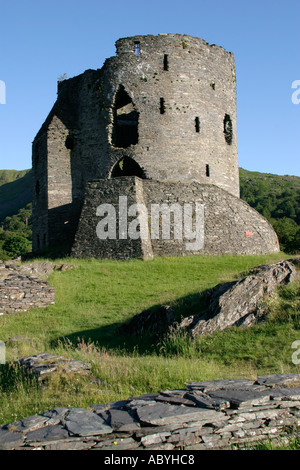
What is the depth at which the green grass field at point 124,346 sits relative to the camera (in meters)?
6.66

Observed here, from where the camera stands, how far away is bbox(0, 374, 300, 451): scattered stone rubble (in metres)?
4.50

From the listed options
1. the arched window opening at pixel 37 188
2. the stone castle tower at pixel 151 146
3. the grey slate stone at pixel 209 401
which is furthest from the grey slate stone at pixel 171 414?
the arched window opening at pixel 37 188

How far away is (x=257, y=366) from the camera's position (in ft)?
25.3

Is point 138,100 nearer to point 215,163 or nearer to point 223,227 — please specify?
point 215,163

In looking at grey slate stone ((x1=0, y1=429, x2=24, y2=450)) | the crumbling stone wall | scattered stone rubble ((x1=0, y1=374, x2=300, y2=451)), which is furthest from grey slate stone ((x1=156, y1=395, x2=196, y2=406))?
the crumbling stone wall

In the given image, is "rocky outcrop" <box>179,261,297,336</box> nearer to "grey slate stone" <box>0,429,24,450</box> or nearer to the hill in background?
"grey slate stone" <box>0,429,24,450</box>

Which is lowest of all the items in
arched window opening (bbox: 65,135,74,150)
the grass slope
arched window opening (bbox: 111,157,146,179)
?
arched window opening (bbox: 111,157,146,179)

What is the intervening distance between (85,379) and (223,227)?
53.8 ft

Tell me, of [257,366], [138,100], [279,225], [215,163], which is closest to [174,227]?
[215,163]

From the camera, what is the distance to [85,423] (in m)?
4.73

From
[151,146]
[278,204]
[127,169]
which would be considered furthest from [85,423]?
[278,204]

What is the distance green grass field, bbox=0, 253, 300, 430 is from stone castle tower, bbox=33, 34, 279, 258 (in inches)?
246

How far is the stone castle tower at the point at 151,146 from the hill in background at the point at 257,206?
5741mm

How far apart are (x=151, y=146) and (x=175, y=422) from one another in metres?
20.4
